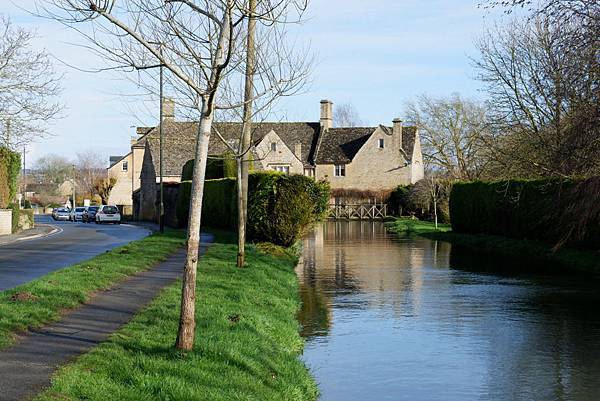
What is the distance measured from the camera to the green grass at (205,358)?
331 inches

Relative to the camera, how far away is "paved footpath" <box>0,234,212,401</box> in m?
8.38

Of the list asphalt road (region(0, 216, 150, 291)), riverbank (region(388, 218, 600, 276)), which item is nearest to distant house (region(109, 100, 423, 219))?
riverbank (region(388, 218, 600, 276))

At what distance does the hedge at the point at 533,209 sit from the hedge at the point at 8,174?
78.9ft

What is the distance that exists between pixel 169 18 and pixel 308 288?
13.2 meters

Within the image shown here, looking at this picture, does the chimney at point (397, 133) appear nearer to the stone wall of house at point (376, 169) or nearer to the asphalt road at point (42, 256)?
the stone wall of house at point (376, 169)

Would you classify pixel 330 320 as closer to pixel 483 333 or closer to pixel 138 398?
pixel 483 333

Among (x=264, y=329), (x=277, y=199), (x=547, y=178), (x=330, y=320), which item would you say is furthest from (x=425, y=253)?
(x=264, y=329)

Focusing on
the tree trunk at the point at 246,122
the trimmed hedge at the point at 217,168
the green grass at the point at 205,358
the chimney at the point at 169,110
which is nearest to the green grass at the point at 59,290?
the green grass at the point at 205,358

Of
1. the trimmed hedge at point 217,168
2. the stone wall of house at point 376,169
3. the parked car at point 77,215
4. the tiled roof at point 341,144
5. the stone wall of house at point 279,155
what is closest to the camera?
the trimmed hedge at point 217,168

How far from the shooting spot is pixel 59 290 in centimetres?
1471

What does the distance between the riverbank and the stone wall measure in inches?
901

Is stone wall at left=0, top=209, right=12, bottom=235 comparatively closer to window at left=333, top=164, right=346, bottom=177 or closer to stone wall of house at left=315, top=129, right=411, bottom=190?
stone wall of house at left=315, top=129, right=411, bottom=190

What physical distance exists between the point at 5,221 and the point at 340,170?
149 ft

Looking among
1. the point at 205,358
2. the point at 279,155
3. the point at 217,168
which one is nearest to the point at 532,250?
the point at 217,168
